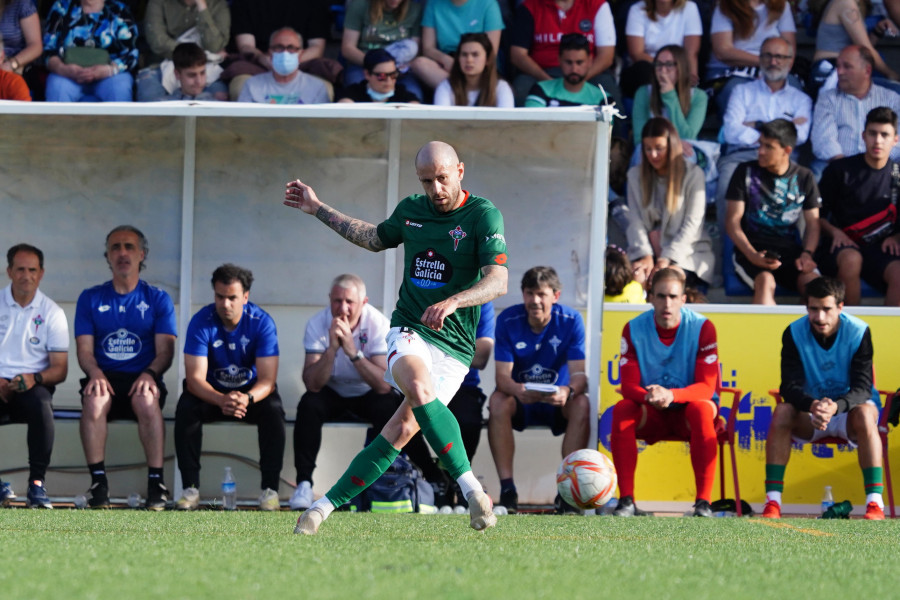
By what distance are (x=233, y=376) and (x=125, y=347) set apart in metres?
0.80

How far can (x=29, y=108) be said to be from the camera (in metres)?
7.97

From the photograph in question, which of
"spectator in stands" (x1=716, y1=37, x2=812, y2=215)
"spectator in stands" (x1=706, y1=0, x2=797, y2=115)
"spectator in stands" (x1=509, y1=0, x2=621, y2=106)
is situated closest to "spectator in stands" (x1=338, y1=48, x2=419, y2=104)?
"spectator in stands" (x1=509, y1=0, x2=621, y2=106)

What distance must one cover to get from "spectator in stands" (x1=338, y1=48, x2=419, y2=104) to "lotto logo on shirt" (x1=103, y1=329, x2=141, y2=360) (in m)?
2.65

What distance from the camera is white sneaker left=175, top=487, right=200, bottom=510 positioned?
303 inches

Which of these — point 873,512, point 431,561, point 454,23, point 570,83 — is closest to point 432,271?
point 431,561

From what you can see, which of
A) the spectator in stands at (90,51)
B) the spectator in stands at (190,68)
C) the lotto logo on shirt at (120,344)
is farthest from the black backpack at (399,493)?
the spectator in stands at (90,51)

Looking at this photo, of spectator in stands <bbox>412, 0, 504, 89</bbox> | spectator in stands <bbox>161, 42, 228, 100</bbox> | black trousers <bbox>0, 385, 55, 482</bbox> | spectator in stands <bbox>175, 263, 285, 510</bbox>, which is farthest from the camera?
spectator in stands <bbox>412, 0, 504, 89</bbox>

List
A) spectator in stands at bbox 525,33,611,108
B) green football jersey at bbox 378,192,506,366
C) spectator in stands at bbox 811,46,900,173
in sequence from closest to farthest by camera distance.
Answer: green football jersey at bbox 378,192,506,366 < spectator in stands at bbox 525,33,611,108 < spectator in stands at bbox 811,46,900,173

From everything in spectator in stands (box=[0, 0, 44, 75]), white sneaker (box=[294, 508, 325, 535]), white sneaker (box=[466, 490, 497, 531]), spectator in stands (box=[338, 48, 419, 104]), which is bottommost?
white sneaker (box=[294, 508, 325, 535])

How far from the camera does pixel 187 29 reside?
10.7m

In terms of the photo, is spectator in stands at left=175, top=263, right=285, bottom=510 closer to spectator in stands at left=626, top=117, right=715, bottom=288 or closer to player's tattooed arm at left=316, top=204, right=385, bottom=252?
player's tattooed arm at left=316, top=204, right=385, bottom=252

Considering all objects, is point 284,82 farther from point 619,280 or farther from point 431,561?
point 431,561

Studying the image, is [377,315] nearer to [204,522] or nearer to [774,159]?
[204,522]

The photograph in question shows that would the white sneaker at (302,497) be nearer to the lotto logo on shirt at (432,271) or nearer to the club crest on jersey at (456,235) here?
the lotto logo on shirt at (432,271)
